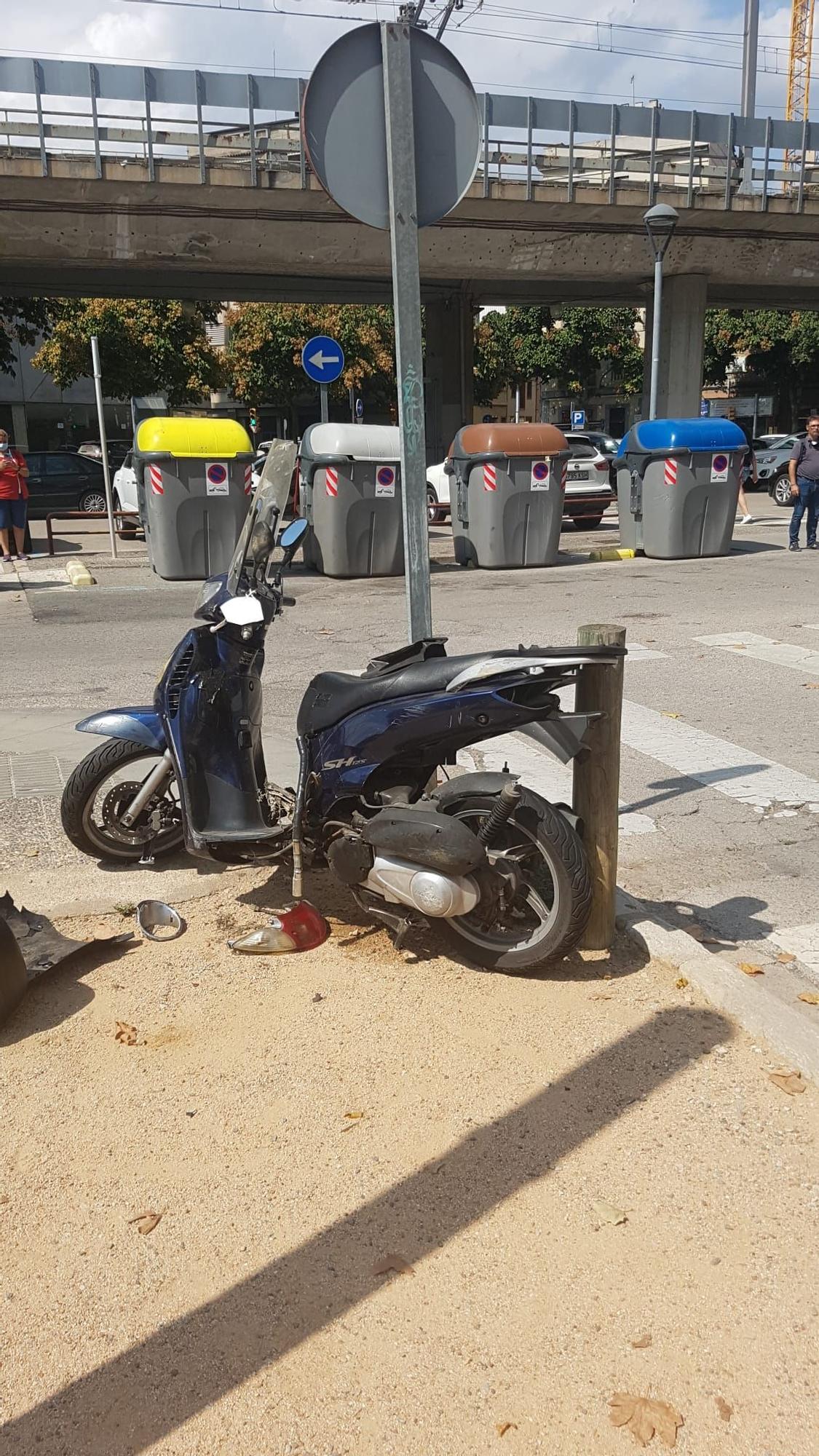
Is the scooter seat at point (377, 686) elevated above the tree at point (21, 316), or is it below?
below

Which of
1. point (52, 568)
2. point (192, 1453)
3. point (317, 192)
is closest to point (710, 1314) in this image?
point (192, 1453)

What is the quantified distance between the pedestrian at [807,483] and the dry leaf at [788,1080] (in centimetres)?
1314

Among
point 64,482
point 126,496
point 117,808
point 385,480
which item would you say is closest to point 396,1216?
point 117,808

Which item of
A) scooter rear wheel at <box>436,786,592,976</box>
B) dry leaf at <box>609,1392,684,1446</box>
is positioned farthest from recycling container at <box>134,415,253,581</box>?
dry leaf at <box>609,1392,684,1446</box>

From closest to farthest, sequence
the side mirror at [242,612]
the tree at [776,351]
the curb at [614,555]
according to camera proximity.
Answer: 1. the side mirror at [242,612]
2. the curb at [614,555]
3. the tree at [776,351]

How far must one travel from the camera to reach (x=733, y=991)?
130 inches

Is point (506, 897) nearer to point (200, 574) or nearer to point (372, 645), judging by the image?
point (372, 645)

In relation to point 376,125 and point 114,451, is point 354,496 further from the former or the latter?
point 114,451

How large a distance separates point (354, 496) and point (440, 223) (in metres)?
12.8

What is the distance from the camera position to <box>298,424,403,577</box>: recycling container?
1371 cm

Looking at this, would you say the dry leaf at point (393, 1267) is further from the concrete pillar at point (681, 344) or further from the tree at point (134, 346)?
the tree at point (134, 346)

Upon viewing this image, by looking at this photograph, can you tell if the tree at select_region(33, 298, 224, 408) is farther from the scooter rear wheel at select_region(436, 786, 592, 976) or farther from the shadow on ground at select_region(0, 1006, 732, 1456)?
the shadow on ground at select_region(0, 1006, 732, 1456)

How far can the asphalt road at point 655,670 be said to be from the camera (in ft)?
15.1

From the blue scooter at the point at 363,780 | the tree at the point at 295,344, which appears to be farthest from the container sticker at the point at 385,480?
the tree at the point at 295,344
